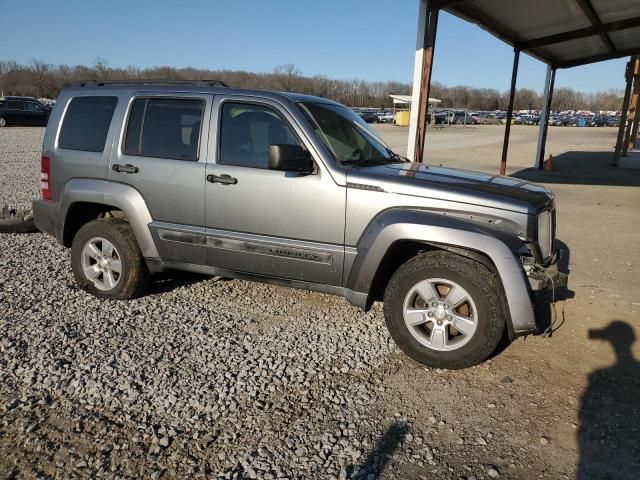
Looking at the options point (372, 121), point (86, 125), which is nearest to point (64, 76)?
point (372, 121)

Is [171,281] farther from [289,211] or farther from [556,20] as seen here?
[556,20]

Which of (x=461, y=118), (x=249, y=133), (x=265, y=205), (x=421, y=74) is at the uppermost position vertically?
(x=461, y=118)

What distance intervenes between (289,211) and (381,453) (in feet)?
6.26

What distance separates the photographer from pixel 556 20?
1054cm

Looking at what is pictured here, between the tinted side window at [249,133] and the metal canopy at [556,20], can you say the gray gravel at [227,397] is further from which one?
the metal canopy at [556,20]

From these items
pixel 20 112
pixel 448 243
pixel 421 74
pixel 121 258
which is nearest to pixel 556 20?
pixel 421 74

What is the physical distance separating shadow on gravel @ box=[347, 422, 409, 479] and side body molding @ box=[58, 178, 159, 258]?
266 centimetres

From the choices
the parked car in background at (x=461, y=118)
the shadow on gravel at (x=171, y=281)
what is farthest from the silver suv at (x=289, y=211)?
the parked car in background at (x=461, y=118)

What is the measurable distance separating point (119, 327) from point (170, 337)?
49cm

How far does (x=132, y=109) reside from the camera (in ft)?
14.4

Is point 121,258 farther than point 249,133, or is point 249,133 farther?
point 121,258

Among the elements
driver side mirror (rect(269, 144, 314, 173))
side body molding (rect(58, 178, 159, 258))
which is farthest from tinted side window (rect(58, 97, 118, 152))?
driver side mirror (rect(269, 144, 314, 173))

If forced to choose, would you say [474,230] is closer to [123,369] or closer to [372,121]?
[123,369]

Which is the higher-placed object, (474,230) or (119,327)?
(474,230)
